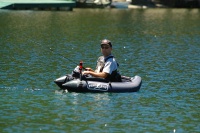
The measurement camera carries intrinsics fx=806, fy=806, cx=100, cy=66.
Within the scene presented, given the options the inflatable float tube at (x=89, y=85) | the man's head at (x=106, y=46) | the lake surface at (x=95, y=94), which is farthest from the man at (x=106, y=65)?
the lake surface at (x=95, y=94)

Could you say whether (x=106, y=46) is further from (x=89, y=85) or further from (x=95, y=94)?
(x=95, y=94)

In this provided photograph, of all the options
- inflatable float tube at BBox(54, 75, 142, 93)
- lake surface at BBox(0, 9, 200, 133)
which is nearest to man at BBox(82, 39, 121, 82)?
inflatable float tube at BBox(54, 75, 142, 93)

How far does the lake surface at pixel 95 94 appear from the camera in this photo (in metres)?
23.6

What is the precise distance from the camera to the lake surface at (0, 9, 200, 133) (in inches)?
928

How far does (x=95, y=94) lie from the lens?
2819 centimetres

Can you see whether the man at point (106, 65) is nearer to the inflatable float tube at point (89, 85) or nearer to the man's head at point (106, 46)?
the man's head at point (106, 46)

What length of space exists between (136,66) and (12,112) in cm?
1439

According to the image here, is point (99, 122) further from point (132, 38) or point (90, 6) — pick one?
point (90, 6)

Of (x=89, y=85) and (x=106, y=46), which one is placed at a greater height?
(x=106, y=46)

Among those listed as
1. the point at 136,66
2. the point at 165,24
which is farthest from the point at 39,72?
the point at 165,24

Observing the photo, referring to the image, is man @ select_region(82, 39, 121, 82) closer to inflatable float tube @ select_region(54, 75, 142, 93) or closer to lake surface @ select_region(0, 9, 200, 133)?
inflatable float tube @ select_region(54, 75, 142, 93)

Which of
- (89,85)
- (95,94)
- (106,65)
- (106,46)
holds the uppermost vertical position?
(106,46)

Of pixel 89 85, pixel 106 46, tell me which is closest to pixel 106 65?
pixel 106 46

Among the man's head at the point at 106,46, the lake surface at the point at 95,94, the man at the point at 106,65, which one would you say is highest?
the man's head at the point at 106,46
